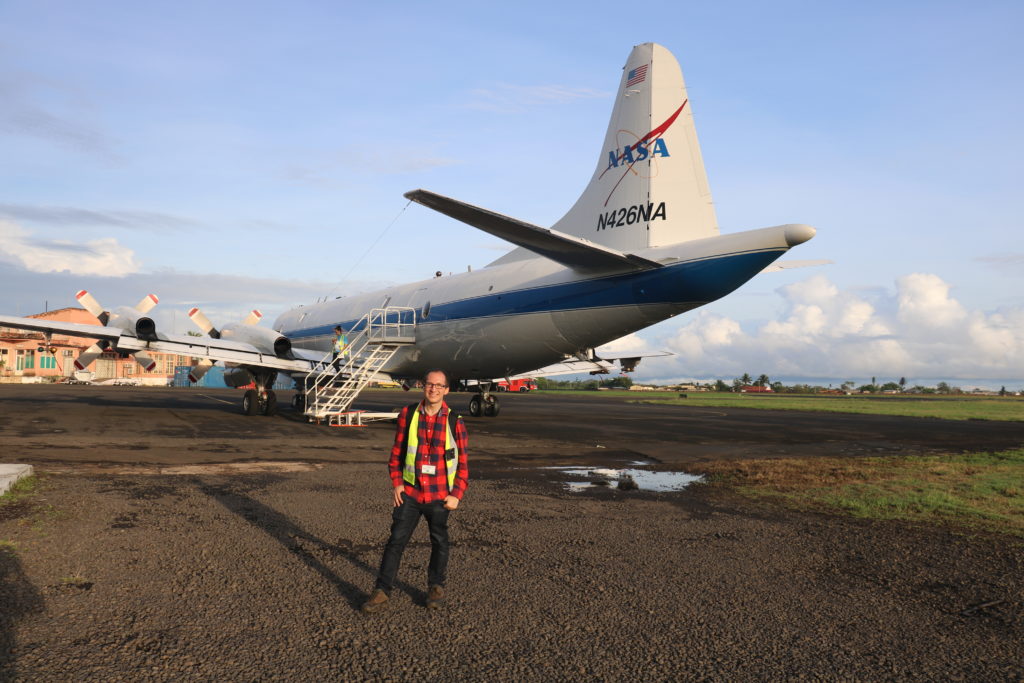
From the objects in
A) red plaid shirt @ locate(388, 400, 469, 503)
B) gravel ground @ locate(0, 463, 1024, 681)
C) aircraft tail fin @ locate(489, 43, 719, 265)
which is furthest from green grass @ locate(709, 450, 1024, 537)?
aircraft tail fin @ locate(489, 43, 719, 265)

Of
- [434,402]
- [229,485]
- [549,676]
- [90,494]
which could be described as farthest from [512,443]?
[549,676]

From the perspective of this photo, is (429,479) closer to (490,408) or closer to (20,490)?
(20,490)

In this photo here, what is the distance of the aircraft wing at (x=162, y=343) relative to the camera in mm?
22328

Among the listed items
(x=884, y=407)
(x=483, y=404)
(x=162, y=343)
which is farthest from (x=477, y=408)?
(x=884, y=407)

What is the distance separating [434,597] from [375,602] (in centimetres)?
42

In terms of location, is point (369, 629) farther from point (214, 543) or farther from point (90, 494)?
point (90, 494)

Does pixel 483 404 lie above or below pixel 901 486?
above

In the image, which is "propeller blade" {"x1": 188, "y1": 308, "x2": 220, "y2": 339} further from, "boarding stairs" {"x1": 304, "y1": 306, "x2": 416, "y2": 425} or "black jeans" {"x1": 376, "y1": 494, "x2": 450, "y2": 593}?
"black jeans" {"x1": 376, "y1": 494, "x2": 450, "y2": 593}

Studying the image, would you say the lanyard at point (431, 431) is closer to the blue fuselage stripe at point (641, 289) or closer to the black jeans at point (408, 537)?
the black jeans at point (408, 537)

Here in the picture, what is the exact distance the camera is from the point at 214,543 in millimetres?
6504

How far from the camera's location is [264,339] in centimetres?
2548

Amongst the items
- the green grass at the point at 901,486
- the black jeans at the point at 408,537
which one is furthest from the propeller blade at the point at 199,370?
the black jeans at the point at 408,537

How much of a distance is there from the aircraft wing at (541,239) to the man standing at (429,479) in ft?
24.6

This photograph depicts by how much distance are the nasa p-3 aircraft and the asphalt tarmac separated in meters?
5.74
